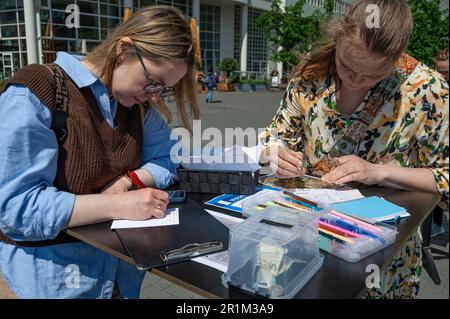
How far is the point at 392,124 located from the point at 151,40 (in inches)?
39.4

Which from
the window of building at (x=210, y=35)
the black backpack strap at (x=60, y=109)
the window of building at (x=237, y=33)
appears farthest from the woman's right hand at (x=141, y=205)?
the window of building at (x=237, y=33)

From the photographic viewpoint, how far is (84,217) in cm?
128

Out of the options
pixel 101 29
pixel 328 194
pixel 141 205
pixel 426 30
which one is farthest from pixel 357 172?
pixel 101 29

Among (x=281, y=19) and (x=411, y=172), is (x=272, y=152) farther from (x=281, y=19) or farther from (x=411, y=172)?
(x=281, y=19)

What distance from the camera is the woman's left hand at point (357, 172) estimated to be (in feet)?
5.24

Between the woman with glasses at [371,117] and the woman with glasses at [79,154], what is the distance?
60cm

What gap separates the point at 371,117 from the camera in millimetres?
1723

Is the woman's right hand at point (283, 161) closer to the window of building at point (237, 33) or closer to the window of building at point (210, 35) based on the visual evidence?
the window of building at point (210, 35)

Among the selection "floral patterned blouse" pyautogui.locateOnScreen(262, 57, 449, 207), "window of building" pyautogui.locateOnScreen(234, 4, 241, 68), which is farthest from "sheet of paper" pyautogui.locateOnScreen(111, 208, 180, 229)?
"window of building" pyautogui.locateOnScreen(234, 4, 241, 68)

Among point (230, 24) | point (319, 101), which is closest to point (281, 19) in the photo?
point (230, 24)

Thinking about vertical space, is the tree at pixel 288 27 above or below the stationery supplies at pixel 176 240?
above

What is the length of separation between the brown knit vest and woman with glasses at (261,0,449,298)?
0.71m

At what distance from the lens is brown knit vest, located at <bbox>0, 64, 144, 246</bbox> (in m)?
1.27

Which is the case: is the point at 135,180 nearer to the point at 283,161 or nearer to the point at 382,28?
the point at 283,161
